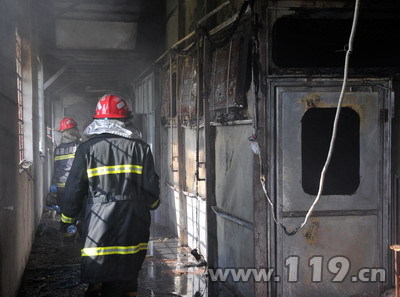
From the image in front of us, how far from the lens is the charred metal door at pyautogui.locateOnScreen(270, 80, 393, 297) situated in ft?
16.3

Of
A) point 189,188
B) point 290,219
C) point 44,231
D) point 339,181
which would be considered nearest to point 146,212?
point 290,219

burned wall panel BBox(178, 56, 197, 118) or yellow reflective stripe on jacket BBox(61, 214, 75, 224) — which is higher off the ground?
burned wall panel BBox(178, 56, 197, 118)

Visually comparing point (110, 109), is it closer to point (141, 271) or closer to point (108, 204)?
point (108, 204)

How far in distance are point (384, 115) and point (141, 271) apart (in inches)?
163

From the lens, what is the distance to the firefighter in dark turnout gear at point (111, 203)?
431 cm

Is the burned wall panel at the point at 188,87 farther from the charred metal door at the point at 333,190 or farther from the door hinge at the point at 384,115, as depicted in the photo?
the door hinge at the point at 384,115

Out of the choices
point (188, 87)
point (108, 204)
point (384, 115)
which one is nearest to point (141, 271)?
point (108, 204)

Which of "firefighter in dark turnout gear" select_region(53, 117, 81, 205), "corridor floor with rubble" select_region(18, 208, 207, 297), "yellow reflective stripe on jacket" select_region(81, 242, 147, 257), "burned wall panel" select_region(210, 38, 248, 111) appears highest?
"burned wall panel" select_region(210, 38, 248, 111)

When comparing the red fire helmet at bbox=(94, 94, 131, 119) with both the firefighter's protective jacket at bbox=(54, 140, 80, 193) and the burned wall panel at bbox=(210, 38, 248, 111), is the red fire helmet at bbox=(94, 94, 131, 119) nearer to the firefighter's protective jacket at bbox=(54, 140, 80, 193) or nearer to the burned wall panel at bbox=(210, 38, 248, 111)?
the burned wall panel at bbox=(210, 38, 248, 111)

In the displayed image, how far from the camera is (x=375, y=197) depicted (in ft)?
16.8

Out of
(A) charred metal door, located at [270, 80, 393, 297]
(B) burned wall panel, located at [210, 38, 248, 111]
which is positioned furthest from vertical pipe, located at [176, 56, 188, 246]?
(A) charred metal door, located at [270, 80, 393, 297]

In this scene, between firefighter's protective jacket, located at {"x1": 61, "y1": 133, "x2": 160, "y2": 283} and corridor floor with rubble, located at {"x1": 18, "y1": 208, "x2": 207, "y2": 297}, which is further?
corridor floor with rubble, located at {"x1": 18, "y1": 208, "x2": 207, "y2": 297}

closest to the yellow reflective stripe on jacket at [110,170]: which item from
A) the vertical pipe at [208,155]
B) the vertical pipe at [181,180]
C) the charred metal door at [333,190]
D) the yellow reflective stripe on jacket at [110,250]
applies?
the yellow reflective stripe on jacket at [110,250]

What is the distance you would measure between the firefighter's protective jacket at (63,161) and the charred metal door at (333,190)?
14.9 feet
